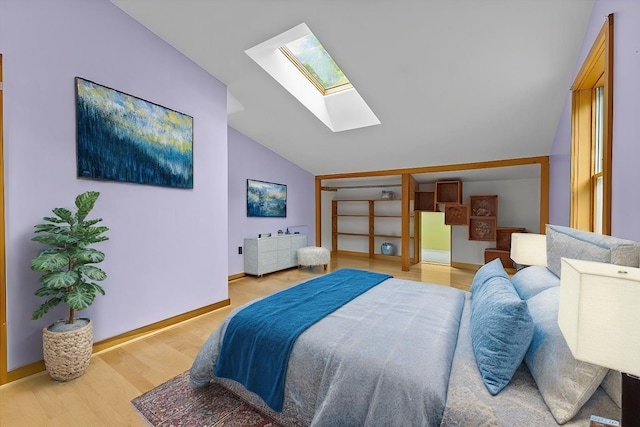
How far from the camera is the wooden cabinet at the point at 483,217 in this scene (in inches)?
213

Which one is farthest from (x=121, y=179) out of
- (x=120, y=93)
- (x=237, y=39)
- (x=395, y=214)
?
(x=395, y=214)

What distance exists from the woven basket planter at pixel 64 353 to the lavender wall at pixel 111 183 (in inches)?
9.7

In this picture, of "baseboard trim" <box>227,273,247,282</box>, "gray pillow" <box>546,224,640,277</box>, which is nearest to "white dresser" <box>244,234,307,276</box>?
"baseboard trim" <box>227,273,247,282</box>

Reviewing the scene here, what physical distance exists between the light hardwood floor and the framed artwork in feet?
7.81

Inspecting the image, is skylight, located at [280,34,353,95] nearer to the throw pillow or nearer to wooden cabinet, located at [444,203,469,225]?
the throw pillow

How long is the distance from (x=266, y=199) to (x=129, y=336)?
10.7 ft

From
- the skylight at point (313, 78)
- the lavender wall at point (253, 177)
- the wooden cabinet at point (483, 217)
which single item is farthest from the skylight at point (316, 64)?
the wooden cabinet at point (483, 217)

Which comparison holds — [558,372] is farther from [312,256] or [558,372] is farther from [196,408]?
[312,256]

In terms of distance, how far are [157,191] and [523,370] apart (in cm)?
322

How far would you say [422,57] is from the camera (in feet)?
8.53

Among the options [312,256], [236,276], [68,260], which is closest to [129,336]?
[68,260]

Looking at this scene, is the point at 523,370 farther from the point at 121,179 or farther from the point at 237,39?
the point at 237,39

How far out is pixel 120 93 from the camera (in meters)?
2.53

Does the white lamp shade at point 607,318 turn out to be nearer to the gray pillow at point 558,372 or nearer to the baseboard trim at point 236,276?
the gray pillow at point 558,372
